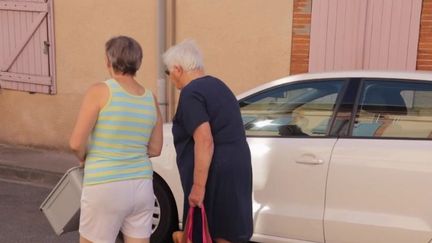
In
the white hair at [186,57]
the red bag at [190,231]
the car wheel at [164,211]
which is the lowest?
the car wheel at [164,211]

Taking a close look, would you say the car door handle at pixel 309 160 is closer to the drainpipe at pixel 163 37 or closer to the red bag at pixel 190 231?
the red bag at pixel 190 231

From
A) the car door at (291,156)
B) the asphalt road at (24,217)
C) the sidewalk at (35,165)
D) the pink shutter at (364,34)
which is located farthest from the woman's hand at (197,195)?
the sidewalk at (35,165)

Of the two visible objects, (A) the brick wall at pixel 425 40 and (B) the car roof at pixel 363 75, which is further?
(A) the brick wall at pixel 425 40

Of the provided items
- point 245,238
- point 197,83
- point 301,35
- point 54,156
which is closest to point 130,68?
point 197,83

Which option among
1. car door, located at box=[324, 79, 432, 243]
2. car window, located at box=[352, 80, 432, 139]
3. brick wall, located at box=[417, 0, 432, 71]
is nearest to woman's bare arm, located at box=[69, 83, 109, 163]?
car door, located at box=[324, 79, 432, 243]

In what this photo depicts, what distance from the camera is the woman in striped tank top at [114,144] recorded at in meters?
2.64

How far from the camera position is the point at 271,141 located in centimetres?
394

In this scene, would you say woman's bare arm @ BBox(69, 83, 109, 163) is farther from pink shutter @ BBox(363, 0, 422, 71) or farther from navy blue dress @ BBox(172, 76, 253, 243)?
pink shutter @ BBox(363, 0, 422, 71)

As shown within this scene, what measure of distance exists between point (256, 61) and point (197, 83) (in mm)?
3970

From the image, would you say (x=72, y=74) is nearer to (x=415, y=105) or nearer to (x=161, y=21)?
(x=161, y=21)

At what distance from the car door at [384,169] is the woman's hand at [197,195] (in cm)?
118

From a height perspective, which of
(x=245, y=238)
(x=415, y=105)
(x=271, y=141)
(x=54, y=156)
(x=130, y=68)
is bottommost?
(x=54, y=156)

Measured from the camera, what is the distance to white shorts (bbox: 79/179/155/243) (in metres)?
2.70

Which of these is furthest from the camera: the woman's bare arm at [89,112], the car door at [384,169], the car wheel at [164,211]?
the car wheel at [164,211]
